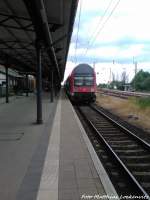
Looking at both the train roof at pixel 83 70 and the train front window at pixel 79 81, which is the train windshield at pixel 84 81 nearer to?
the train front window at pixel 79 81

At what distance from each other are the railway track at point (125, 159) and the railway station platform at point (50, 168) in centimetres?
56

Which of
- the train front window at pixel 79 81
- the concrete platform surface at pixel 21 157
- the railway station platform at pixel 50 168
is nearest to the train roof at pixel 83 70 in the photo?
the train front window at pixel 79 81

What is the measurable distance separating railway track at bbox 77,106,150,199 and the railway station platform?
561 millimetres

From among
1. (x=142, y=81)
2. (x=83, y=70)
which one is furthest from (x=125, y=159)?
(x=142, y=81)

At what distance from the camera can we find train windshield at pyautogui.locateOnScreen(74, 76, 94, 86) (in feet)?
128

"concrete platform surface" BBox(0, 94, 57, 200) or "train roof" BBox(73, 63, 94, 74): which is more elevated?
"train roof" BBox(73, 63, 94, 74)

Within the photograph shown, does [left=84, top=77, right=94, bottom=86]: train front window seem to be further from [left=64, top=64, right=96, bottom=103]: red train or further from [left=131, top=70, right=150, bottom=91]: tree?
[left=131, top=70, right=150, bottom=91]: tree

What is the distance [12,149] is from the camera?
11.5m

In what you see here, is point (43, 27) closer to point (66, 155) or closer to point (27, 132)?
point (27, 132)

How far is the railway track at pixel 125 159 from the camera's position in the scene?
8.52 meters

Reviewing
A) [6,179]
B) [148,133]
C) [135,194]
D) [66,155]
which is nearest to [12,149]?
[66,155]

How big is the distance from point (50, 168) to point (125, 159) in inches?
140

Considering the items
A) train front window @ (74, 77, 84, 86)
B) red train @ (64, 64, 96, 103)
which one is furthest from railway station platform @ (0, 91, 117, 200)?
train front window @ (74, 77, 84, 86)

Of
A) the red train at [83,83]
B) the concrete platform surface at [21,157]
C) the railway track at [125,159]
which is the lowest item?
the railway track at [125,159]
